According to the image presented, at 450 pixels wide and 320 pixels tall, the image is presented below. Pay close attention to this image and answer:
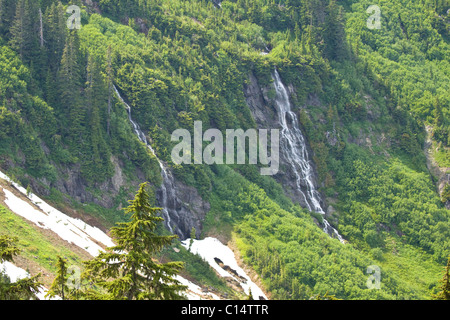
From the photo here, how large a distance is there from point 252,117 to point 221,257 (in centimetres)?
2770

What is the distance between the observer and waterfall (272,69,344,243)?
7612cm

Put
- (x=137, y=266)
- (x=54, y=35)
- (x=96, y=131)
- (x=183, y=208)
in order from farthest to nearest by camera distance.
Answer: (x=54, y=35), (x=183, y=208), (x=96, y=131), (x=137, y=266)

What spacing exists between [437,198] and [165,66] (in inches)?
1687

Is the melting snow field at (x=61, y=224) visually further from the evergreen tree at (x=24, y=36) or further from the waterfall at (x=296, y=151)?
the waterfall at (x=296, y=151)

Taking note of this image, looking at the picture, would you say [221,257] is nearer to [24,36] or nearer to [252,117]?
[252,117]

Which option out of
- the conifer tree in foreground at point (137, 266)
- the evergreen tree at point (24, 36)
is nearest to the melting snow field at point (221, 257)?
the evergreen tree at point (24, 36)

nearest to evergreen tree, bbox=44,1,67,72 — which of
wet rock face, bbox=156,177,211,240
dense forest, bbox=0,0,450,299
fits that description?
dense forest, bbox=0,0,450,299

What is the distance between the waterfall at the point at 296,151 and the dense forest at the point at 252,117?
5.07 ft

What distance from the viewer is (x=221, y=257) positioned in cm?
5738

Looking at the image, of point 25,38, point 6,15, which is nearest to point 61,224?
point 25,38

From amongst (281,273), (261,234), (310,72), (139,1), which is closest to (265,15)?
(310,72)

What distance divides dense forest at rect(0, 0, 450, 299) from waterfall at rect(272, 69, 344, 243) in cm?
155

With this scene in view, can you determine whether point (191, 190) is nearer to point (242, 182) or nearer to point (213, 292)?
point (242, 182)

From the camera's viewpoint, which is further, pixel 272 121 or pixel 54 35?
pixel 272 121
